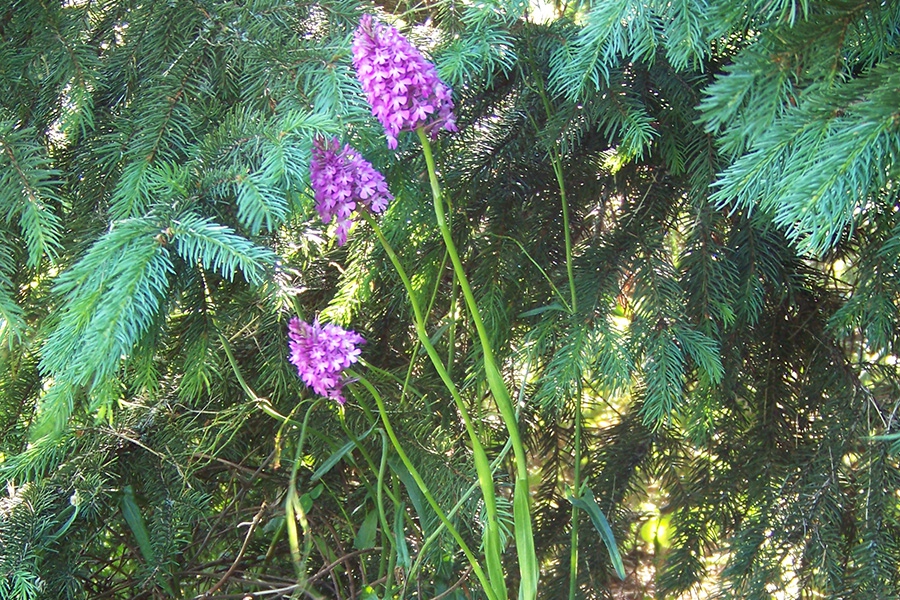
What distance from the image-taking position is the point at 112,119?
628 mm

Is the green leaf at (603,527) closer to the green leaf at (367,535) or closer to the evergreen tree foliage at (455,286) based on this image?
the evergreen tree foliage at (455,286)

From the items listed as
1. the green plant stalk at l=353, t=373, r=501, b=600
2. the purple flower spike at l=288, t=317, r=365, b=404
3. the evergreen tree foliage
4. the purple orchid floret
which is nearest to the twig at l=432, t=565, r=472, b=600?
the evergreen tree foliage

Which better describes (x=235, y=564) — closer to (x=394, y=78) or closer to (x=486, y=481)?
(x=486, y=481)

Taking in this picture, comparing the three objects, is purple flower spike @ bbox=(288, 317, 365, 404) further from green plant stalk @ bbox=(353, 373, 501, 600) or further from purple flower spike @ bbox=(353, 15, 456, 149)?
purple flower spike @ bbox=(353, 15, 456, 149)

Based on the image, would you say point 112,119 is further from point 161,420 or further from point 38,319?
point 161,420

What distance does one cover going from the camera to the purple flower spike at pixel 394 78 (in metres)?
0.53

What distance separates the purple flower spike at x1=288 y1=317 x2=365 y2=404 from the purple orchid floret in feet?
0.26

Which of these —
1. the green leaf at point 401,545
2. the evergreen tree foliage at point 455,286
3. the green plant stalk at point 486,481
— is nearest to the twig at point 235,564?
the evergreen tree foliage at point 455,286

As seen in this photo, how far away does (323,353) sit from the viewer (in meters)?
0.59

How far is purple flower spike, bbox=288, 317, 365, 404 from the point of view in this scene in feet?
1.93

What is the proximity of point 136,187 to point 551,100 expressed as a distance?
0.40 metres

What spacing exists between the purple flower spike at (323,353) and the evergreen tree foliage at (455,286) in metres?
0.04

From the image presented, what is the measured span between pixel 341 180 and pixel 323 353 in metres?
0.14

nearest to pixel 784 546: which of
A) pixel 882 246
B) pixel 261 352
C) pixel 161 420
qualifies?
pixel 882 246
